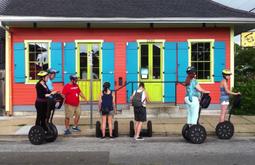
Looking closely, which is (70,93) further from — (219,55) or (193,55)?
(219,55)

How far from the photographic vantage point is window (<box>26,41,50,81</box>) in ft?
50.9

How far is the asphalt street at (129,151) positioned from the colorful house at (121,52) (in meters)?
4.71

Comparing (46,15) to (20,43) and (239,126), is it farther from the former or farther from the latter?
(239,126)

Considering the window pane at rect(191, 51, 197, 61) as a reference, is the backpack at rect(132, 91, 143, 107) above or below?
below

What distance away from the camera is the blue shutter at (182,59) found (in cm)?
1570

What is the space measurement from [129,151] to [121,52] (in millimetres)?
6910

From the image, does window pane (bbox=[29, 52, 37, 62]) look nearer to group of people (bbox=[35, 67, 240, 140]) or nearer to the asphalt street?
group of people (bbox=[35, 67, 240, 140])

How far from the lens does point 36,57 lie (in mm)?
15547

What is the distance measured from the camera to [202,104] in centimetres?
1034

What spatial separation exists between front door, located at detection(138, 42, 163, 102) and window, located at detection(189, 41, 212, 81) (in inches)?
48.5

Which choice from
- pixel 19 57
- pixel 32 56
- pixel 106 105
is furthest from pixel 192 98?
pixel 19 57

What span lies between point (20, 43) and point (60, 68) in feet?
5.63

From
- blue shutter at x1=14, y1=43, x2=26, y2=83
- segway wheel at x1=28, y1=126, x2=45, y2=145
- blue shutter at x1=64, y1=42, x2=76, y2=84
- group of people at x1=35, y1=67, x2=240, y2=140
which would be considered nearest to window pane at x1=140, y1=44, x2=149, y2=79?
blue shutter at x1=64, y1=42, x2=76, y2=84

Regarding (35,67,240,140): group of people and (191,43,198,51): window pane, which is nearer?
(35,67,240,140): group of people
